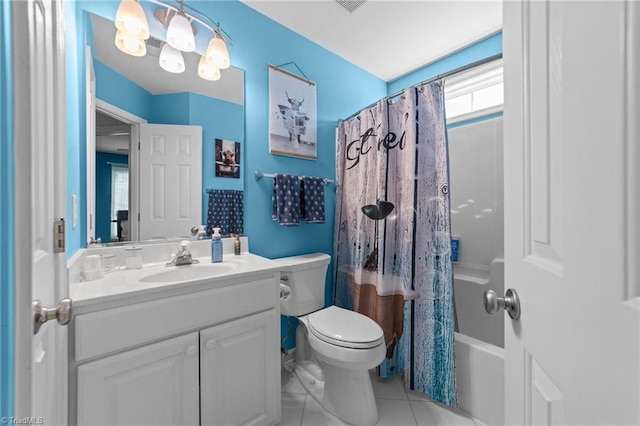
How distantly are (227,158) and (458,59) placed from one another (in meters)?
1.96

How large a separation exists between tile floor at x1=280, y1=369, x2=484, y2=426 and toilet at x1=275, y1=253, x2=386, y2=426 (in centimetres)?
5

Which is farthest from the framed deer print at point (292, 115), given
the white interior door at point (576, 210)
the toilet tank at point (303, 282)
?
the white interior door at point (576, 210)

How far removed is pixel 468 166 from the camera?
197 centimetres

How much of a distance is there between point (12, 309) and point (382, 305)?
1581mm

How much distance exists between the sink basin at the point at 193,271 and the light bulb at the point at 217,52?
116 centimetres

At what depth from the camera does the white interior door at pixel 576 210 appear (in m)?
0.29

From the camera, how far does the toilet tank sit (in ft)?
5.31

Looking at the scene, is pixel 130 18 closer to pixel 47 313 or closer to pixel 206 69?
pixel 206 69

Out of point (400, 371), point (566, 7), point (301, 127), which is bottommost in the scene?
point (400, 371)

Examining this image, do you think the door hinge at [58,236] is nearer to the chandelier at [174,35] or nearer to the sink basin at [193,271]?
the sink basin at [193,271]

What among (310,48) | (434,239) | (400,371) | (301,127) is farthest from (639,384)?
(310,48)

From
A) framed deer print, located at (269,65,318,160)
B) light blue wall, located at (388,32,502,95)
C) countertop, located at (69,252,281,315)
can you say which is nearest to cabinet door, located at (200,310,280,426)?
countertop, located at (69,252,281,315)

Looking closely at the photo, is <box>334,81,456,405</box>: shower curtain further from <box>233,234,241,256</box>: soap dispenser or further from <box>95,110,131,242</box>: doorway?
<box>95,110,131,242</box>: doorway

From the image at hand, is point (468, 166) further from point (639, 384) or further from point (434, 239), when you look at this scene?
point (639, 384)
